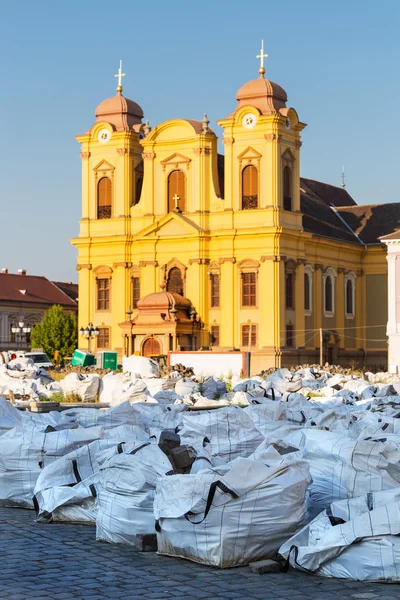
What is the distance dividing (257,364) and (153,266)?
8703mm

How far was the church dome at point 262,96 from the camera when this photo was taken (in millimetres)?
59219

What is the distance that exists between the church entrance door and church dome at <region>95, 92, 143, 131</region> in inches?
490

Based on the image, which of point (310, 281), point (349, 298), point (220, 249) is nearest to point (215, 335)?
point (220, 249)

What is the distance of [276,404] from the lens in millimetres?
17250

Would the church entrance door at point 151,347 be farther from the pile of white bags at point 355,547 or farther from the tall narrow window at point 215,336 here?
the pile of white bags at point 355,547

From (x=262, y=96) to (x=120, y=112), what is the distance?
9124 mm

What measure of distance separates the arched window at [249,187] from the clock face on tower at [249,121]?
2073mm

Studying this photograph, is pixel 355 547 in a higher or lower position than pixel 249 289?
lower

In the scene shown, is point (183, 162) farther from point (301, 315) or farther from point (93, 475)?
point (93, 475)

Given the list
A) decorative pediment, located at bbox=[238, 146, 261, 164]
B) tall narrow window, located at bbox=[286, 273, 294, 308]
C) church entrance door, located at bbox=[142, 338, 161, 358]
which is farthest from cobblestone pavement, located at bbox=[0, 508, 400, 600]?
tall narrow window, located at bbox=[286, 273, 294, 308]

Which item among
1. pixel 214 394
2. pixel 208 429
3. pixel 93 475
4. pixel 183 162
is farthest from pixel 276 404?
pixel 183 162

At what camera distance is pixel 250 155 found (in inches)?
2333

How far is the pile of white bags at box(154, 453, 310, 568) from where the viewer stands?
9.04 metres

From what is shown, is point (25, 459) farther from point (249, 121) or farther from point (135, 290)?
point (135, 290)
